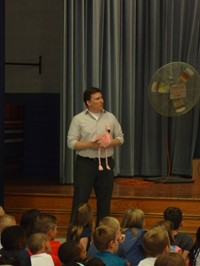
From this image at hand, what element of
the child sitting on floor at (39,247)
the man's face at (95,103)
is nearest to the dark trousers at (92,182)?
the man's face at (95,103)

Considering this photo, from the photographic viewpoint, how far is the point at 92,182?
6.20m

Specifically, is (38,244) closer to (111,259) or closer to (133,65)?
(111,259)

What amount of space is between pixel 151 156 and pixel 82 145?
2991mm

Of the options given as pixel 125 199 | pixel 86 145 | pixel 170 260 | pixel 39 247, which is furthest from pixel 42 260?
pixel 125 199

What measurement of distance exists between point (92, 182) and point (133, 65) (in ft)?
9.58

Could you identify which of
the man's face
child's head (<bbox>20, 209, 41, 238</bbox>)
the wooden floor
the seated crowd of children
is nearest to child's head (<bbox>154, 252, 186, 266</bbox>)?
the seated crowd of children

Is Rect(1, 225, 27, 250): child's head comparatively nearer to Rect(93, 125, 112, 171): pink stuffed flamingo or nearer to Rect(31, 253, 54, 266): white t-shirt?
Rect(31, 253, 54, 266): white t-shirt

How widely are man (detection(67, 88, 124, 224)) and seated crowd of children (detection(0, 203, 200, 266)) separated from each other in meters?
1.02

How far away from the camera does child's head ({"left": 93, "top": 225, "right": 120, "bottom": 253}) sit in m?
4.27

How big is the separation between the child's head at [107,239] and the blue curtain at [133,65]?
3.92m

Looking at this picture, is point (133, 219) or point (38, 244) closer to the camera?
point (38, 244)

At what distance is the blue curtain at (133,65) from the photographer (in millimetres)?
8242

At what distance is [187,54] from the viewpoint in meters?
8.77

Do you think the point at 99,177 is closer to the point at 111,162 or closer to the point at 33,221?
the point at 111,162
